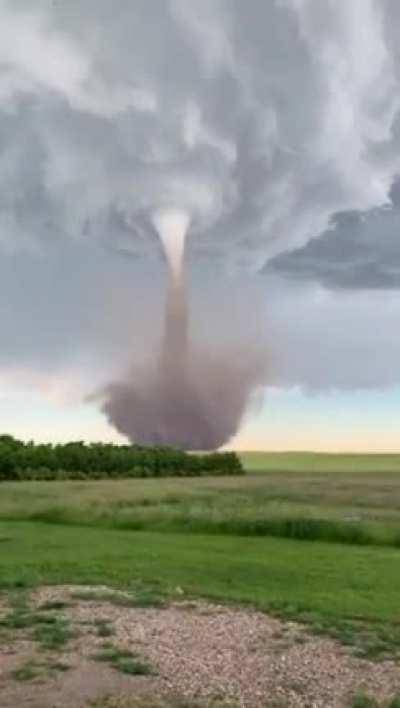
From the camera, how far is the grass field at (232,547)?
19.2 metres

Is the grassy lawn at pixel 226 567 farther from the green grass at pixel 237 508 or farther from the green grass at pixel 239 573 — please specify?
the green grass at pixel 237 508

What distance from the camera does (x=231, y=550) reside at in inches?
1109

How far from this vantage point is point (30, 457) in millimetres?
77438

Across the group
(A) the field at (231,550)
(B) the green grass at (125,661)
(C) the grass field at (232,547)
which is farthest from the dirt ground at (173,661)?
(C) the grass field at (232,547)

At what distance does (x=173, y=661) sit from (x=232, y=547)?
621 inches

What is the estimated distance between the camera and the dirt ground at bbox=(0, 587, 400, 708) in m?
12.0

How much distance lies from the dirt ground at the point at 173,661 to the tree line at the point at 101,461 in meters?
59.7

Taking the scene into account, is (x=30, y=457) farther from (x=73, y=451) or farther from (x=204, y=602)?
(x=204, y=602)

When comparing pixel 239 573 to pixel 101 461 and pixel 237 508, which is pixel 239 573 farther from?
pixel 101 461

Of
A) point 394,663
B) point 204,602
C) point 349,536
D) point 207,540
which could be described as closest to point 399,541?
point 349,536

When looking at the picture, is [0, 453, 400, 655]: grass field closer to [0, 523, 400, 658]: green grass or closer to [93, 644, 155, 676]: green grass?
[0, 523, 400, 658]: green grass

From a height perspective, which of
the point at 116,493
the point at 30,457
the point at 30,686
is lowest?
the point at 30,686

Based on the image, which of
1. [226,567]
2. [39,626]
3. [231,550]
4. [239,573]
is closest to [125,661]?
[39,626]

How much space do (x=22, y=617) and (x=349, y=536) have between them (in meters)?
18.4
